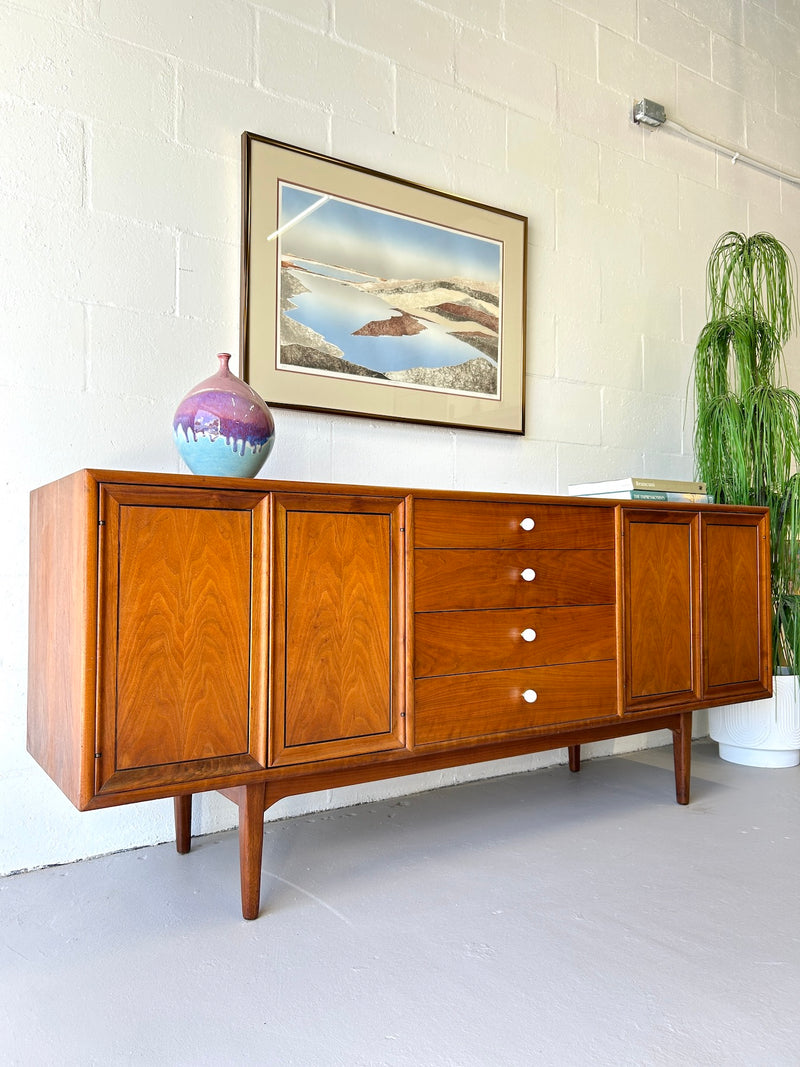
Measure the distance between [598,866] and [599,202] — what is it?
222cm

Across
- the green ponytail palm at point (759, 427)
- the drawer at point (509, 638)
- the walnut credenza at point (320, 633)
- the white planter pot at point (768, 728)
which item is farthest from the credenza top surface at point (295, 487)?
the white planter pot at point (768, 728)

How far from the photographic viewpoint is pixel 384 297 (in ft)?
7.54

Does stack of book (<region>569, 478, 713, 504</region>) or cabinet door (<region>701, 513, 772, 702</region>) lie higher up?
stack of book (<region>569, 478, 713, 504</region>)

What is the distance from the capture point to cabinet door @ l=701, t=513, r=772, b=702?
7.47 ft

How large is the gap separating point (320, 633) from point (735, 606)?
1.38 m

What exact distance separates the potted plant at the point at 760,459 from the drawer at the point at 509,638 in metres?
0.98

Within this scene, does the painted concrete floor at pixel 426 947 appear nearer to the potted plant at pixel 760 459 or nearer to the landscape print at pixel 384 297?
the potted plant at pixel 760 459

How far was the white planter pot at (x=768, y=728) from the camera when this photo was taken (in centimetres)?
266

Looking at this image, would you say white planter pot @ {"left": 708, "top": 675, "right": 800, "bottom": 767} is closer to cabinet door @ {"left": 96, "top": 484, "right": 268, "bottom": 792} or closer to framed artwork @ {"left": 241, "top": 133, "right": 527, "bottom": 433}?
framed artwork @ {"left": 241, "top": 133, "right": 527, "bottom": 433}

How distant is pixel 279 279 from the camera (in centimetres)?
212

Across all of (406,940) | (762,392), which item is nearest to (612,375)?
(762,392)

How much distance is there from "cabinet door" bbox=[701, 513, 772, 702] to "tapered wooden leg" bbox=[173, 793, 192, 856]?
142cm

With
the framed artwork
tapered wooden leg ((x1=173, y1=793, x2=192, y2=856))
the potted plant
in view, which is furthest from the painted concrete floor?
the framed artwork

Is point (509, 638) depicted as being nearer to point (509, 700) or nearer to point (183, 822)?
point (509, 700)
